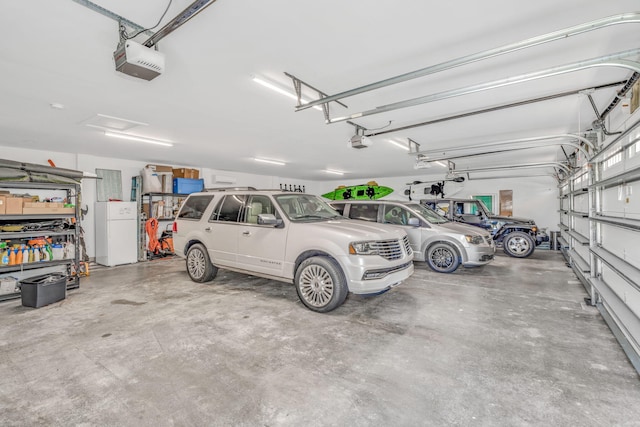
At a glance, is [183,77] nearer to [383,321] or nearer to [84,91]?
[84,91]

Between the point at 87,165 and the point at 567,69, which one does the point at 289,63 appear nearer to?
the point at 567,69

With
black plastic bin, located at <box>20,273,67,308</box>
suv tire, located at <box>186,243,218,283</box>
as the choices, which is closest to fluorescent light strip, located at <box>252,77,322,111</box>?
suv tire, located at <box>186,243,218,283</box>

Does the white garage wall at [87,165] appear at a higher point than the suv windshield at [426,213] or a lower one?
higher

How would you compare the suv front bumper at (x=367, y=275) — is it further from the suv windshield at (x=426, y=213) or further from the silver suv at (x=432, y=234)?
the suv windshield at (x=426, y=213)

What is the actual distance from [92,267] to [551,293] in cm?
994

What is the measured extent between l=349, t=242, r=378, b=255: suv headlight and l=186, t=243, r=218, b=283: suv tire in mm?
2893

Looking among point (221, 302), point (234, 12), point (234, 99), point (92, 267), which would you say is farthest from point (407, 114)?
point (92, 267)

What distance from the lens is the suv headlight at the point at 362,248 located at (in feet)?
12.0

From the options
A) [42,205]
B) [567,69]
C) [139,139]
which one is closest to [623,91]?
[567,69]

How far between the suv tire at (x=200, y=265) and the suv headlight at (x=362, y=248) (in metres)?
2.89

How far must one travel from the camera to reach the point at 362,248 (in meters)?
3.69

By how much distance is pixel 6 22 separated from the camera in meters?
2.28

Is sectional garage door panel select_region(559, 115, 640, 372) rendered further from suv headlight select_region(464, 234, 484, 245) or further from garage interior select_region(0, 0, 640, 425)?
suv headlight select_region(464, 234, 484, 245)

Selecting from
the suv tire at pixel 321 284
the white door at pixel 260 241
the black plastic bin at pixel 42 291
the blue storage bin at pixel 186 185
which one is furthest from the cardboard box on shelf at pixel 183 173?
the suv tire at pixel 321 284
